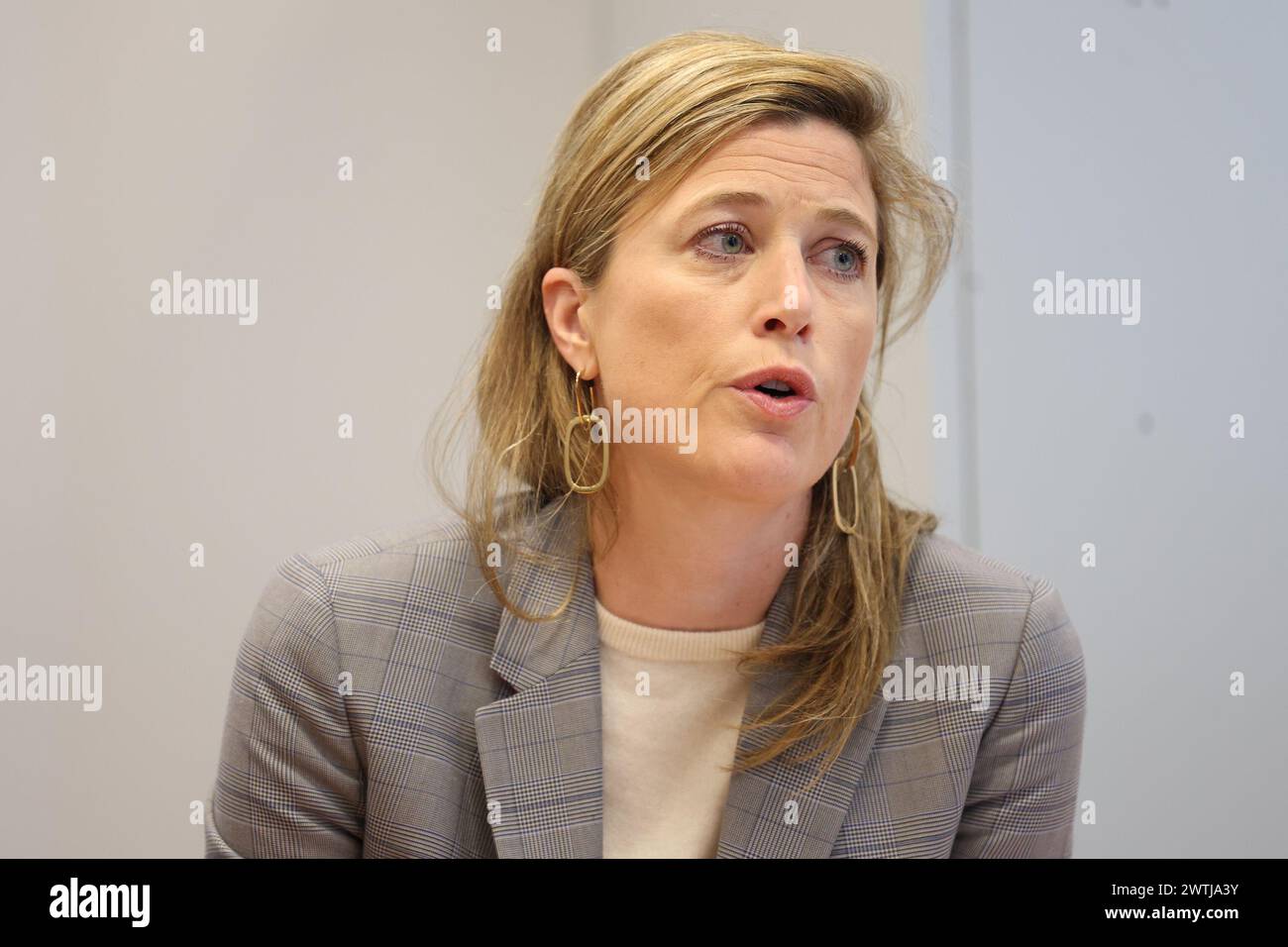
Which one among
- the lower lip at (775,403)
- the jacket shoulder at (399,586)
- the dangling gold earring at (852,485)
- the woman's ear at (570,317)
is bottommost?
the jacket shoulder at (399,586)

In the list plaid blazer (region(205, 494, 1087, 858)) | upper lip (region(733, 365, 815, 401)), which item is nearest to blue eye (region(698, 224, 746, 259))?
upper lip (region(733, 365, 815, 401))

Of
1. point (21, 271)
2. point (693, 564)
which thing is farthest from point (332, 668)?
point (21, 271)

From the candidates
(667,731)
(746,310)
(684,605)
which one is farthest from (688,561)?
(746,310)

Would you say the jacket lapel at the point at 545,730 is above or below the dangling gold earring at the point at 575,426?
below

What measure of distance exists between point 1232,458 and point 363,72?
1696 millimetres

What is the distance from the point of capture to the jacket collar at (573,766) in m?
1.39

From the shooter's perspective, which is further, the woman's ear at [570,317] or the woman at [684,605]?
the woman's ear at [570,317]

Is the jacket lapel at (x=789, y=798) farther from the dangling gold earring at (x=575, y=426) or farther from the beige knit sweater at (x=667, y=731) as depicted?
the dangling gold earring at (x=575, y=426)

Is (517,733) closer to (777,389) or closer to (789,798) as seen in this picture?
(789,798)

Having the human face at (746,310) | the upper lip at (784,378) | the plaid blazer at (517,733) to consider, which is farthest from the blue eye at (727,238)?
the plaid blazer at (517,733)

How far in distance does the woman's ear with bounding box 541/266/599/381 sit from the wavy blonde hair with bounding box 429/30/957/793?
20mm

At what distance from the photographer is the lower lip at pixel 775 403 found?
1384 millimetres

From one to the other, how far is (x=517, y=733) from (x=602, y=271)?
1.76ft
